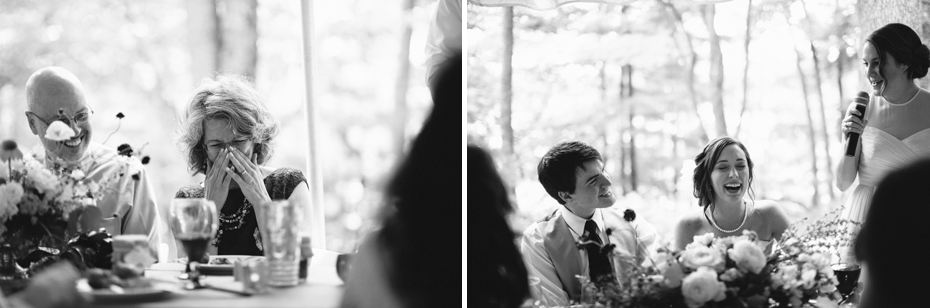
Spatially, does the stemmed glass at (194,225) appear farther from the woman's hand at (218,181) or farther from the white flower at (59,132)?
the woman's hand at (218,181)

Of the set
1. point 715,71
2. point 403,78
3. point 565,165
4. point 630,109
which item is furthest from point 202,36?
point 565,165

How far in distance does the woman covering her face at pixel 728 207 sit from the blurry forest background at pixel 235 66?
4.18 m

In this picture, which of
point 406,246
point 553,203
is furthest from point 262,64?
point 406,246

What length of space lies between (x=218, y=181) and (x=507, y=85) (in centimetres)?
344

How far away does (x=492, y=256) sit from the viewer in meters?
2.08

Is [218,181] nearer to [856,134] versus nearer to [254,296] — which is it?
[254,296]

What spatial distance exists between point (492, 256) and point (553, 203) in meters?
3.84

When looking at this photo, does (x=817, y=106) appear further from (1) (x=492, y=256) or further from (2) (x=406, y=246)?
(2) (x=406, y=246)

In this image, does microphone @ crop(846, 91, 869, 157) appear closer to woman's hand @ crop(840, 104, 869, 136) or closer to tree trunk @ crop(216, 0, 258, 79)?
woman's hand @ crop(840, 104, 869, 136)

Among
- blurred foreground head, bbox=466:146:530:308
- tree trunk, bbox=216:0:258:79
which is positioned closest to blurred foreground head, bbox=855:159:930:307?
blurred foreground head, bbox=466:146:530:308

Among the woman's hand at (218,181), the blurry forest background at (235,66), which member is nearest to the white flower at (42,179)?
the woman's hand at (218,181)

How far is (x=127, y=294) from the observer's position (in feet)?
5.31

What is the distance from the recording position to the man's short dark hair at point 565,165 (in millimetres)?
2555

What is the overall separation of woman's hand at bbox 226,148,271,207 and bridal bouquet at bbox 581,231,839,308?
1138mm
